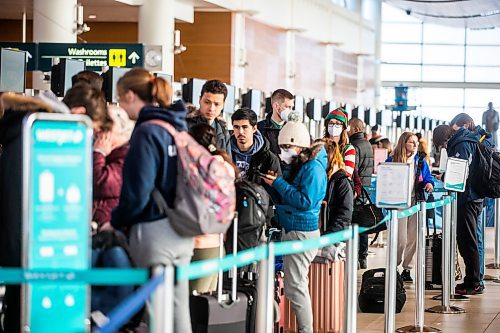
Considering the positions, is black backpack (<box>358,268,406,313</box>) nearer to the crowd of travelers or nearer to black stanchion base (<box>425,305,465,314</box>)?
black stanchion base (<box>425,305,465,314</box>)

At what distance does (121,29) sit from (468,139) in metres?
15.0

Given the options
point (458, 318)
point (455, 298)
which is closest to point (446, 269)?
point (458, 318)

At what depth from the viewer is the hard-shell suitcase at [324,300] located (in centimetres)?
959

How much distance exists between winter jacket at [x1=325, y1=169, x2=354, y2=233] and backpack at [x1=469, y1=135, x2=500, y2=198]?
3362mm

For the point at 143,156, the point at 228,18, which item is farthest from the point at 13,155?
the point at 228,18

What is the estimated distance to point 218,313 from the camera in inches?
277

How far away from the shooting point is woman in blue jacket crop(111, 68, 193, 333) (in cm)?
595

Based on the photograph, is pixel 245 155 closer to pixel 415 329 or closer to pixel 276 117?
pixel 276 117

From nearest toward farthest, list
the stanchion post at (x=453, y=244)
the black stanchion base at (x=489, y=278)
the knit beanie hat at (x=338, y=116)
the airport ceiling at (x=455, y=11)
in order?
the knit beanie hat at (x=338, y=116) < the stanchion post at (x=453, y=244) < the black stanchion base at (x=489, y=278) < the airport ceiling at (x=455, y=11)

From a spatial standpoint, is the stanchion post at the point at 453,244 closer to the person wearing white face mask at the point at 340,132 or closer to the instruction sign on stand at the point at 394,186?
the person wearing white face mask at the point at 340,132

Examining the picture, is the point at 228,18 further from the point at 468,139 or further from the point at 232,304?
the point at 232,304

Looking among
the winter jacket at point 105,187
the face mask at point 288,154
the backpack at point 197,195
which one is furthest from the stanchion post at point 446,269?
the backpack at point 197,195

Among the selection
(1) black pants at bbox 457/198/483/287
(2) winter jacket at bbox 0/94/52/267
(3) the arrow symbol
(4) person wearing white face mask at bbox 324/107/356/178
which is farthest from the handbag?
(2) winter jacket at bbox 0/94/52/267

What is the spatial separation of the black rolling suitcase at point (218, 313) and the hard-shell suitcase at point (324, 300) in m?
2.43
